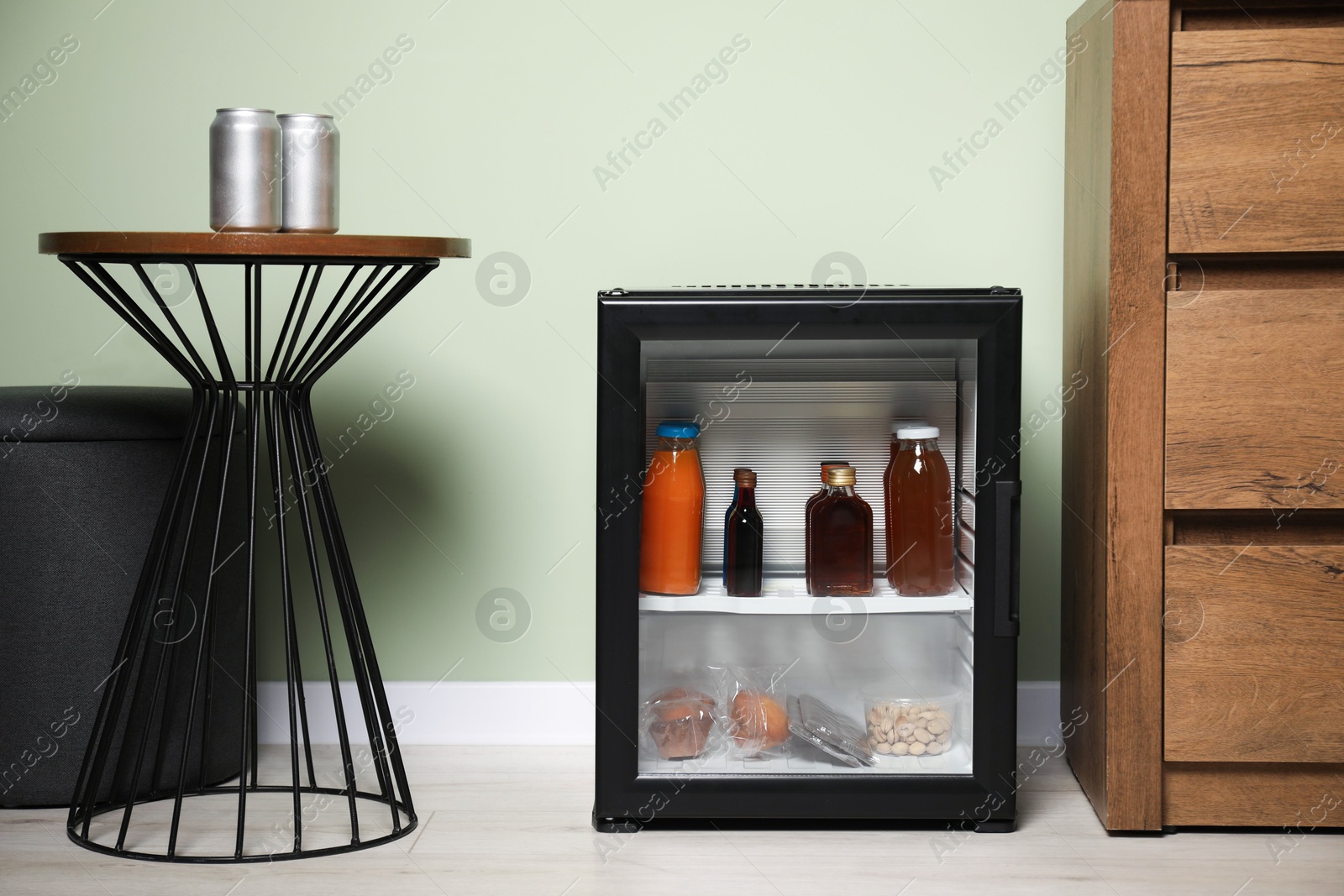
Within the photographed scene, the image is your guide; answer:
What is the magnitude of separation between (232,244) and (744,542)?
78 cm

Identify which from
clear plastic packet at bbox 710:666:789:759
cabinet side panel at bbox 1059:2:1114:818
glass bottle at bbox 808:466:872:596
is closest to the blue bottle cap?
glass bottle at bbox 808:466:872:596

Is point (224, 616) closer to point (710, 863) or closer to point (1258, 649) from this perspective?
point (710, 863)

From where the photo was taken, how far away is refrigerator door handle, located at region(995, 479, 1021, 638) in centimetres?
146

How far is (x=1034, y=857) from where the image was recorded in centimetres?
144

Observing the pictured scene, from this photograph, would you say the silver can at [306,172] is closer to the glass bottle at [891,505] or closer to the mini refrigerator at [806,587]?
the mini refrigerator at [806,587]

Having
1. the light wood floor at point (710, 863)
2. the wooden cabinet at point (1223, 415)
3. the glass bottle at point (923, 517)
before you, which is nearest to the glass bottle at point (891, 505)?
the glass bottle at point (923, 517)

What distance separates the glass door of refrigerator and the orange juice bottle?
3cm

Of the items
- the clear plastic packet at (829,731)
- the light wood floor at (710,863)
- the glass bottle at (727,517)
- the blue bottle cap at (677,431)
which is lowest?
the light wood floor at (710,863)

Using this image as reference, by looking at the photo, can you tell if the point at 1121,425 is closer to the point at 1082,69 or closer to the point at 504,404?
the point at 1082,69

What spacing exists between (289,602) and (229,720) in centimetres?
38

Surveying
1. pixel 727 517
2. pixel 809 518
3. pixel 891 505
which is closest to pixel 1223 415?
pixel 891 505

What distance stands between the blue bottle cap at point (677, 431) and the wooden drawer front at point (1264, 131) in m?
0.74

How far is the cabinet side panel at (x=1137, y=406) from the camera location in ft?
4.75

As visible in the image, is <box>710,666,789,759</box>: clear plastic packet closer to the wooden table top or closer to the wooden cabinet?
Answer: the wooden cabinet
